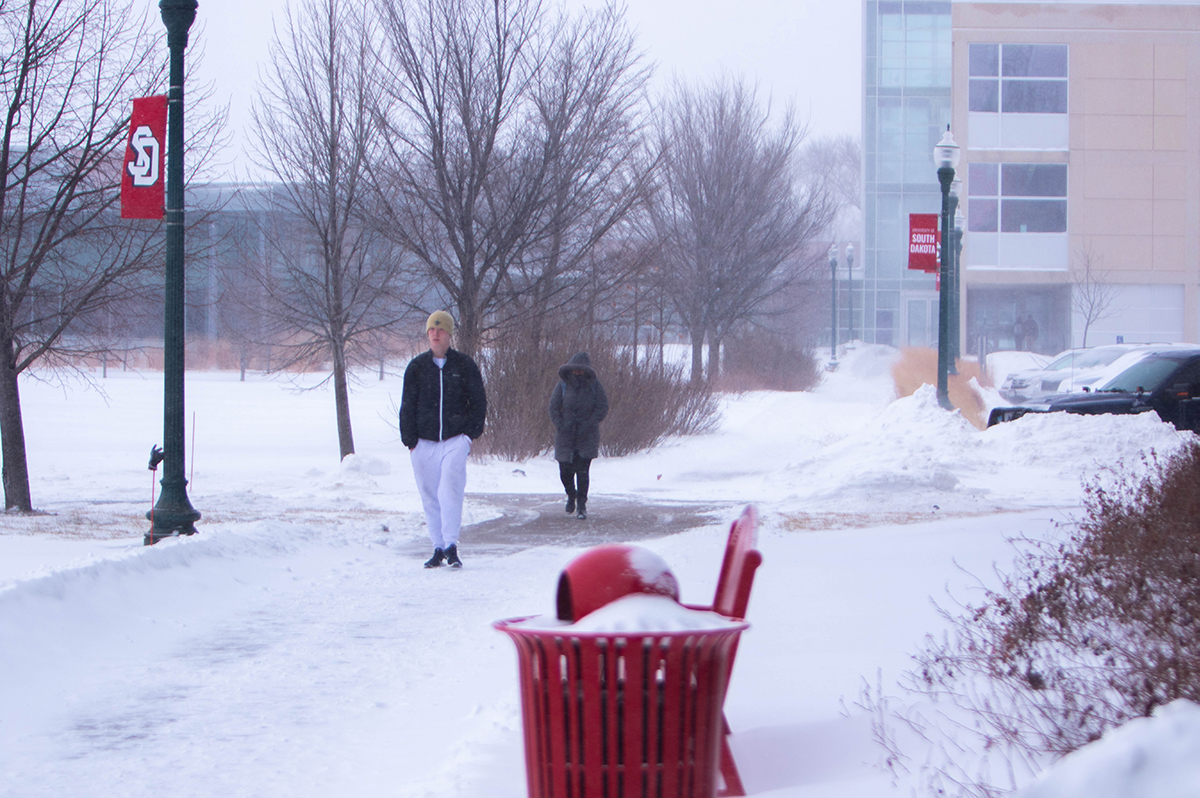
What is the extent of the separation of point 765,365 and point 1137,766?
35.2 meters

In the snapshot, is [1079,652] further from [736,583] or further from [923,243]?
[923,243]

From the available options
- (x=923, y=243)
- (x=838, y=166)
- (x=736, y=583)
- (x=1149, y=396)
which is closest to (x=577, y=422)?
(x=736, y=583)

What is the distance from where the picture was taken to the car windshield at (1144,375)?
58.1 ft

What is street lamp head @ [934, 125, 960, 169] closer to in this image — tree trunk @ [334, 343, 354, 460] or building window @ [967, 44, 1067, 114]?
tree trunk @ [334, 343, 354, 460]

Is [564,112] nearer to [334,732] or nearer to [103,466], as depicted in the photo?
[103,466]

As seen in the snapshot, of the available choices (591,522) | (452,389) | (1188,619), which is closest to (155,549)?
(452,389)

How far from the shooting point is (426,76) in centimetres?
1786

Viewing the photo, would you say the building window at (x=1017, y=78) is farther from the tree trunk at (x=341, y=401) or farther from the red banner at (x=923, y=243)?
the tree trunk at (x=341, y=401)

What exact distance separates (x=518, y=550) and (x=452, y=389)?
6.03 ft

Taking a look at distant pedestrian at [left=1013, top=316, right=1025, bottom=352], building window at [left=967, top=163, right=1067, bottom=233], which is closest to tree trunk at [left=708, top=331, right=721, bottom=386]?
building window at [left=967, top=163, right=1067, bottom=233]

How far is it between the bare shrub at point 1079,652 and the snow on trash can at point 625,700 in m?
0.93

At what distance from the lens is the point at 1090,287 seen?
43.0 metres

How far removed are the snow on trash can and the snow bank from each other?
2.33 feet

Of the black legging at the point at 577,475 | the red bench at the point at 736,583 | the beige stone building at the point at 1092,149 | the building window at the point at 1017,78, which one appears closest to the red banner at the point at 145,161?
the black legging at the point at 577,475
